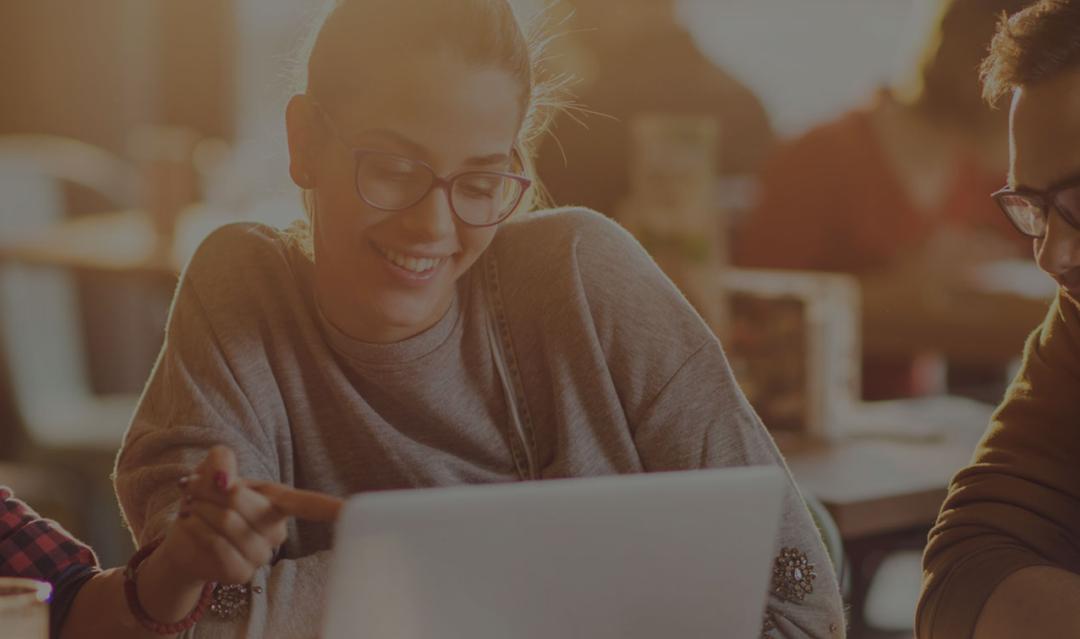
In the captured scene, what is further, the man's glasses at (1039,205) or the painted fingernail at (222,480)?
the man's glasses at (1039,205)

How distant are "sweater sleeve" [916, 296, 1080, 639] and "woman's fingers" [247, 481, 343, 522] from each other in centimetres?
Result: 66

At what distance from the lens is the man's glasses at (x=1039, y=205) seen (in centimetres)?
128

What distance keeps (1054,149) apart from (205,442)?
790mm

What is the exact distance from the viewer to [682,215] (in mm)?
2232

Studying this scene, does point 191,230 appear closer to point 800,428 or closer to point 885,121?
point 885,121

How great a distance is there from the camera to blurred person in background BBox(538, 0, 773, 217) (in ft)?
10.5

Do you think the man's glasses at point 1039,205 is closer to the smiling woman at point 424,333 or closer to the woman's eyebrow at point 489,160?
the smiling woman at point 424,333

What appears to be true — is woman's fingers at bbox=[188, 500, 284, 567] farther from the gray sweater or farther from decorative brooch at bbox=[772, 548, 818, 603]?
decorative brooch at bbox=[772, 548, 818, 603]

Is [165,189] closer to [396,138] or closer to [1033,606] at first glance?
[396,138]

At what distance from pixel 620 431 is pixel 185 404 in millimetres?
409

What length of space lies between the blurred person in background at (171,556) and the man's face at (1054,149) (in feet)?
2.26

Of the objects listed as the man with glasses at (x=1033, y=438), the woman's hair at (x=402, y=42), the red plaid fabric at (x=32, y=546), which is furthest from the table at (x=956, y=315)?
the red plaid fabric at (x=32, y=546)

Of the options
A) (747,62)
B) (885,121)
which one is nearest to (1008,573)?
(885,121)

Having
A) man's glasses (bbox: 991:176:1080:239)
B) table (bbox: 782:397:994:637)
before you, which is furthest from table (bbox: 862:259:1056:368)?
man's glasses (bbox: 991:176:1080:239)
